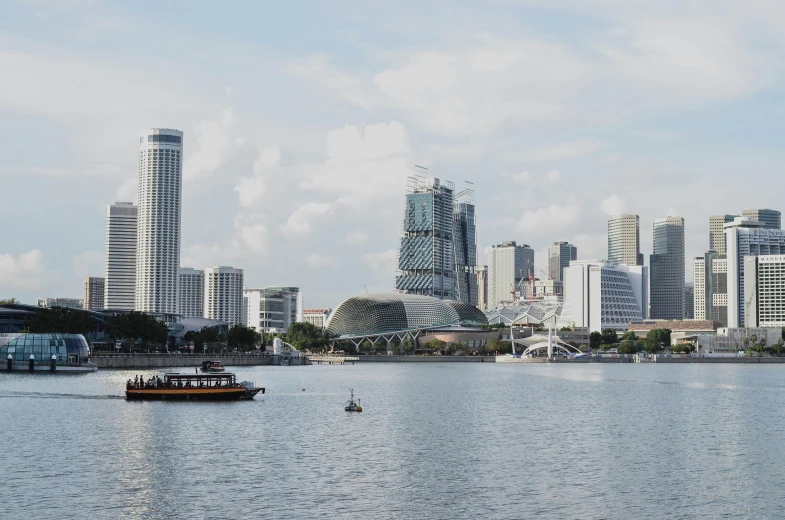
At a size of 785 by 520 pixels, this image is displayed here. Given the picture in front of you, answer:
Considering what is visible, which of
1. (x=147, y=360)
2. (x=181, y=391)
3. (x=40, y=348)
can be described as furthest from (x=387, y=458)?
(x=147, y=360)

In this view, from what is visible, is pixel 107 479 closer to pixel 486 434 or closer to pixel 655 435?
pixel 486 434

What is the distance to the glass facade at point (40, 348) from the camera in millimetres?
152125

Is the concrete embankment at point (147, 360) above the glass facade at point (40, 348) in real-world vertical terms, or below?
below

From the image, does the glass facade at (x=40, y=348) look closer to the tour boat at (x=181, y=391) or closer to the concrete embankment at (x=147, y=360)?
the concrete embankment at (x=147, y=360)

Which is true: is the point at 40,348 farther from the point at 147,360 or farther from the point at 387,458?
the point at 387,458

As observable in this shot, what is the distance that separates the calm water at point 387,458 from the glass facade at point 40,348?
40.5 m

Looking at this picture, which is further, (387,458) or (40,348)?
(40,348)

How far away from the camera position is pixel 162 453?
65.5m

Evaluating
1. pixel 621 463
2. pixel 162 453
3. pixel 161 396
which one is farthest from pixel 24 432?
pixel 621 463

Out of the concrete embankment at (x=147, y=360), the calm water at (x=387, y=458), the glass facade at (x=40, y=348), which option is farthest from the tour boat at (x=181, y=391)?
the concrete embankment at (x=147, y=360)

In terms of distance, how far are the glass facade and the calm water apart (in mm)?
40524

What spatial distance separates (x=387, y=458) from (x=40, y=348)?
101 metres

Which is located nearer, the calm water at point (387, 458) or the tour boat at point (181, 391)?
the calm water at point (387, 458)

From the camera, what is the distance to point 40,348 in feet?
502
